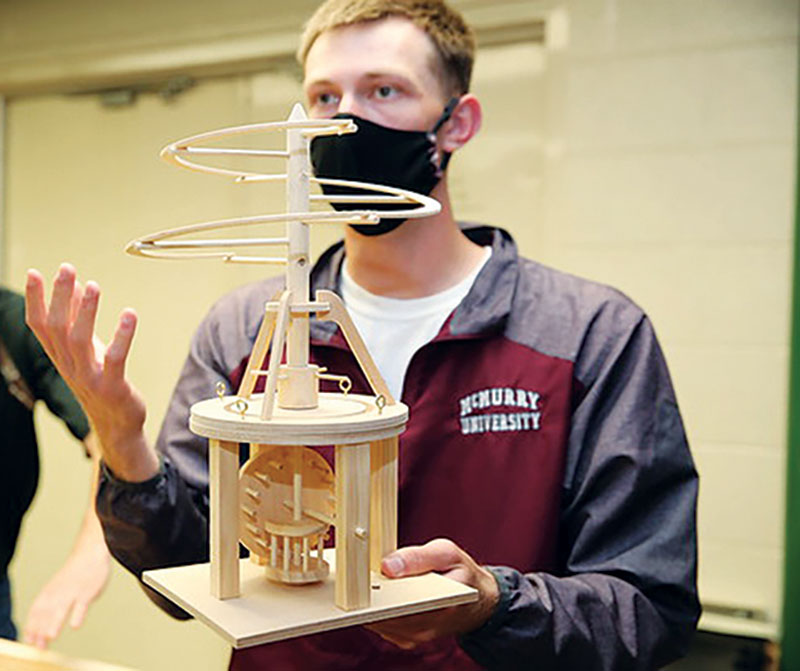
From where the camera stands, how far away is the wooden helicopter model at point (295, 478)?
2.45 ft

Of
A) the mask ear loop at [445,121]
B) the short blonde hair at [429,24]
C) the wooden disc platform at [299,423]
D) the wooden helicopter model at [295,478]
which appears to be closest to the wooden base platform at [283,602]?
the wooden helicopter model at [295,478]

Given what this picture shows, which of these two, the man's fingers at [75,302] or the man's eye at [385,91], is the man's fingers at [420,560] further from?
the man's eye at [385,91]

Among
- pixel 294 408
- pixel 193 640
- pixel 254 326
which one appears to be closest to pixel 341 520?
pixel 294 408

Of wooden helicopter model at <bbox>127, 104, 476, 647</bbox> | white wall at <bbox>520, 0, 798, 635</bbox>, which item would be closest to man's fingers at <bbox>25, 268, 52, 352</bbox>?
wooden helicopter model at <bbox>127, 104, 476, 647</bbox>

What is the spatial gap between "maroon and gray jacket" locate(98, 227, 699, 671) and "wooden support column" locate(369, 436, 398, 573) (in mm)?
312

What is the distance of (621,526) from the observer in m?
1.15

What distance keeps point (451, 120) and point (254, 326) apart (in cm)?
42

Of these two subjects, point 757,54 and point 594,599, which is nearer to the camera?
point 594,599

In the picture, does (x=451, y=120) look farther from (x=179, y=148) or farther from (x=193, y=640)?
(x=193, y=640)

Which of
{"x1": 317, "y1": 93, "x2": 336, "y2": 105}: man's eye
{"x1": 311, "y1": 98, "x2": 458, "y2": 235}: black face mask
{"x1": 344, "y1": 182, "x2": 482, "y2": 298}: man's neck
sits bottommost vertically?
{"x1": 344, "y1": 182, "x2": 482, "y2": 298}: man's neck

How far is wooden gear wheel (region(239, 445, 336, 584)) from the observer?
2.67 feet

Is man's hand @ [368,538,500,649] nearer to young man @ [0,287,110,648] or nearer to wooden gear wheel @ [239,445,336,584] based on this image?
wooden gear wheel @ [239,445,336,584]

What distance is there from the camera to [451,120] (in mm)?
1296

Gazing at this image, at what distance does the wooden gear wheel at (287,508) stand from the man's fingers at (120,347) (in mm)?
166
